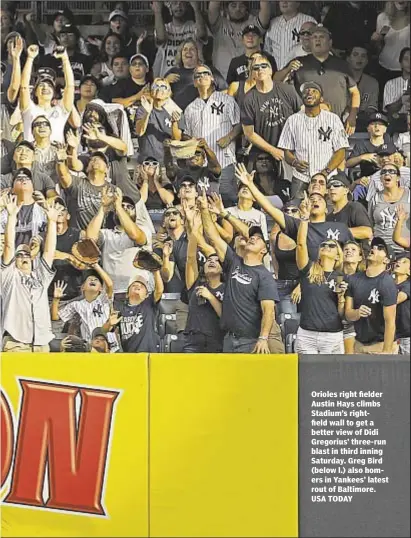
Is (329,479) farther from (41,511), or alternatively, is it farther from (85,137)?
(85,137)

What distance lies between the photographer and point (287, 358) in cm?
595

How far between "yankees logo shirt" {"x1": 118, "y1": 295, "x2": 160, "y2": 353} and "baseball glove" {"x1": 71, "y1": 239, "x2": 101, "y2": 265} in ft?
1.50

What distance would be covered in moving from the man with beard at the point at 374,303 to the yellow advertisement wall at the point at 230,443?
56 centimetres

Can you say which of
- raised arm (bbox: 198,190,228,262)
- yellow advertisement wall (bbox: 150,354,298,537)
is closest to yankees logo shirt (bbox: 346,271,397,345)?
yellow advertisement wall (bbox: 150,354,298,537)

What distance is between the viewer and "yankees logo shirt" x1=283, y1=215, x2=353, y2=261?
20.0 ft

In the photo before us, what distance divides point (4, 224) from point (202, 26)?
207cm


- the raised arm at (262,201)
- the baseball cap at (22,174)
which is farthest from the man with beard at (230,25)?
the baseball cap at (22,174)

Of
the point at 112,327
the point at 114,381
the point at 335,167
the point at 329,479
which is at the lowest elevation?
the point at 329,479

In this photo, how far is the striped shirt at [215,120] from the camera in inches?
244

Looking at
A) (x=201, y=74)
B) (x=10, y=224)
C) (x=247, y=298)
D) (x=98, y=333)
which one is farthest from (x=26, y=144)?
(x=247, y=298)

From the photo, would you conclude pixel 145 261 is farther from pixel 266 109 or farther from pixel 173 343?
pixel 266 109

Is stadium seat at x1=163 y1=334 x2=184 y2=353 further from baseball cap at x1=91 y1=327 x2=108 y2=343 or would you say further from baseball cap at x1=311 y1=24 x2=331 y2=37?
baseball cap at x1=311 y1=24 x2=331 y2=37

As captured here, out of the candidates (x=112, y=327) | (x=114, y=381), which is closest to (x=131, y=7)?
(x=112, y=327)

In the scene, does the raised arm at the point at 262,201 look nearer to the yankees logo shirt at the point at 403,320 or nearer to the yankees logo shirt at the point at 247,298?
the yankees logo shirt at the point at 247,298
